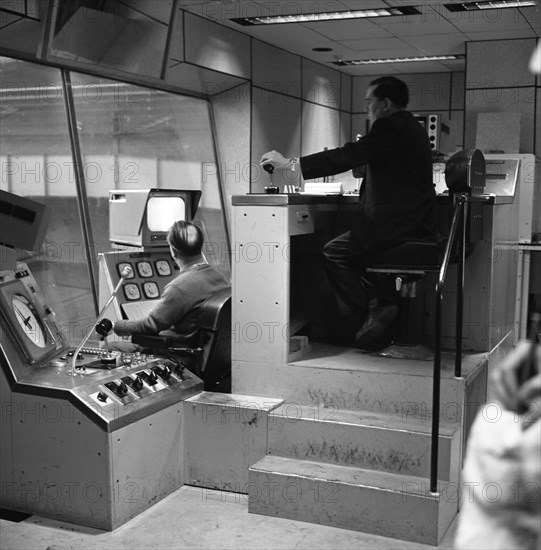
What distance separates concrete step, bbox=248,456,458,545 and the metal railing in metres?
0.11

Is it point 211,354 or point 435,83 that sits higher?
point 435,83

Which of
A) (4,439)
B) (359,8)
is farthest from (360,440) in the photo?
(359,8)

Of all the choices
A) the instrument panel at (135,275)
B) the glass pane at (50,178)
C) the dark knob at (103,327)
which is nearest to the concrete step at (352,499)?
the dark knob at (103,327)

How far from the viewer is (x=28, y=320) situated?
3760 millimetres

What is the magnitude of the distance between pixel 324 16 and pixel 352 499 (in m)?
4.98

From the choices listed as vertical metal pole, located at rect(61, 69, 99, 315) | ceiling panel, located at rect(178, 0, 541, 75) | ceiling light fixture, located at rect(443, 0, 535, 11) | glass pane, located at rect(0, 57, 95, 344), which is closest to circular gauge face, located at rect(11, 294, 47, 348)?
glass pane, located at rect(0, 57, 95, 344)

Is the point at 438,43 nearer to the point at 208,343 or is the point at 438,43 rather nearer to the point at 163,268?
the point at 163,268

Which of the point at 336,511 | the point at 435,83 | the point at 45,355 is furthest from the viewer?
the point at 435,83

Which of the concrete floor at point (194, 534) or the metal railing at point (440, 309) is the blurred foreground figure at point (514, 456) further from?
the concrete floor at point (194, 534)

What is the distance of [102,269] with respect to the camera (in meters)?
4.98

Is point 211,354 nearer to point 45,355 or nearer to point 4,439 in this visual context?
point 45,355

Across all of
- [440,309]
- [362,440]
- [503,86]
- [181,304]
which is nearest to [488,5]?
[503,86]

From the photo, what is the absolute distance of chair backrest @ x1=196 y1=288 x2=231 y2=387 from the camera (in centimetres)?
414

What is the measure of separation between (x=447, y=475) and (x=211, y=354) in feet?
→ 4.55
